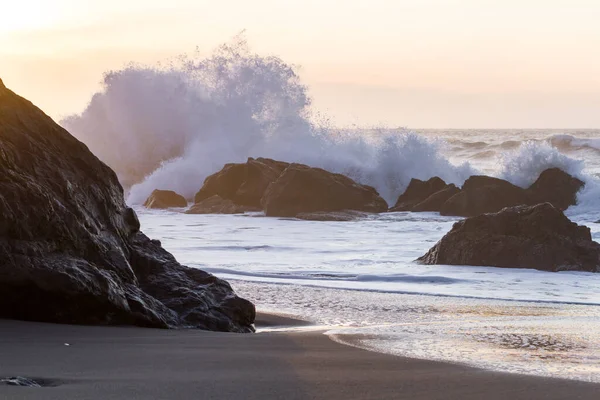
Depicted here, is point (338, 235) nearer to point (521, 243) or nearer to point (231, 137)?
point (521, 243)

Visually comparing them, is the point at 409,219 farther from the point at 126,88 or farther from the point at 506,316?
the point at 126,88

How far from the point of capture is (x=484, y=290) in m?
8.42

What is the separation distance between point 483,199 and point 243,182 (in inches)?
245

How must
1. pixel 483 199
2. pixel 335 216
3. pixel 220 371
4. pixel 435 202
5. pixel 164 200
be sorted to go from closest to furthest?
pixel 220 371 → pixel 335 216 → pixel 483 199 → pixel 435 202 → pixel 164 200

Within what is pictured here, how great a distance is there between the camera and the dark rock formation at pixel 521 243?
33.0 ft

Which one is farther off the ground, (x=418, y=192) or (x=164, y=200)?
(x=418, y=192)

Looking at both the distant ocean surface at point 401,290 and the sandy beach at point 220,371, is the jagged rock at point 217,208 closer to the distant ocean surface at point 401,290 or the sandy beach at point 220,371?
the distant ocean surface at point 401,290

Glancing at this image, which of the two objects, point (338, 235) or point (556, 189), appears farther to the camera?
point (556, 189)

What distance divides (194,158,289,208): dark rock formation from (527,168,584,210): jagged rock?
6.27 meters

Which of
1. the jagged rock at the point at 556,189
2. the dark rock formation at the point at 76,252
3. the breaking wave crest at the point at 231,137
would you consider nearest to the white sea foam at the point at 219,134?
the breaking wave crest at the point at 231,137

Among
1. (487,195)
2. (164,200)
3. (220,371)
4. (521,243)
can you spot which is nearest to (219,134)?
(164,200)

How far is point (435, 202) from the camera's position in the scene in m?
20.2

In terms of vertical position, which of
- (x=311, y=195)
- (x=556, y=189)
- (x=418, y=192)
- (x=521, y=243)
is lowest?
(x=521, y=243)

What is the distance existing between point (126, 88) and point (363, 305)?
2640 centimetres
